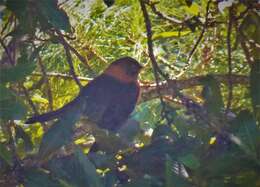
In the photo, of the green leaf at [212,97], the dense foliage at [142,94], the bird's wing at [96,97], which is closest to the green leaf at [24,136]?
the dense foliage at [142,94]

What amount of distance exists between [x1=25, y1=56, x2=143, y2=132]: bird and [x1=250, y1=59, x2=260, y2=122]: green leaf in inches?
15.2

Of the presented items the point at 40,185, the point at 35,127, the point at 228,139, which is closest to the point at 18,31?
the point at 35,127

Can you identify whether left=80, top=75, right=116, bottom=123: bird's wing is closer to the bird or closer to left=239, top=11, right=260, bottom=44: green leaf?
the bird

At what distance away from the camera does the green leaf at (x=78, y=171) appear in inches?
42.2

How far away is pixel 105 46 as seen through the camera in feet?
5.86

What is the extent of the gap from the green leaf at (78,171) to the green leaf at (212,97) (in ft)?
1.15

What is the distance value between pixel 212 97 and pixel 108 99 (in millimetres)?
894

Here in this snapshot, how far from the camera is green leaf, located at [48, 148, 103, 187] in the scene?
1071mm

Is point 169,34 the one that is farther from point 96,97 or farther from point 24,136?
point 24,136

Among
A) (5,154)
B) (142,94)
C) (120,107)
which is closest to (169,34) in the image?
(142,94)

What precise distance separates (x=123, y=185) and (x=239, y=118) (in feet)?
0.92

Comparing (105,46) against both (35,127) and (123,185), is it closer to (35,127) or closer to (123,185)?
(35,127)

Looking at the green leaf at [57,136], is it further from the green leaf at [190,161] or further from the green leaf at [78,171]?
the green leaf at [190,161]

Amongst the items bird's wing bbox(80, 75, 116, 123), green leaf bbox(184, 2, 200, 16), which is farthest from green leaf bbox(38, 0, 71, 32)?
green leaf bbox(184, 2, 200, 16)
